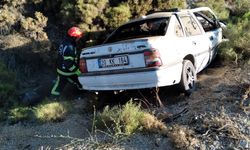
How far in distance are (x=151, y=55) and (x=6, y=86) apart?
3802mm

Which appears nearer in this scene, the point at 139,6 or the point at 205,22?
the point at 205,22

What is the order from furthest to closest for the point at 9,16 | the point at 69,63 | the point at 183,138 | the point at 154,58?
the point at 9,16 → the point at 69,63 → the point at 154,58 → the point at 183,138

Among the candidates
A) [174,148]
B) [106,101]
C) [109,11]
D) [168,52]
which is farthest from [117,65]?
[109,11]

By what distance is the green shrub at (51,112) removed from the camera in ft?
22.9

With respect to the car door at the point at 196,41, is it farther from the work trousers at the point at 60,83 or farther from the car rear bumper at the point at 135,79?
the work trousers at the point at 60,83

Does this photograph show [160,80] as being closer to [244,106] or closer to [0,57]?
[244,106]

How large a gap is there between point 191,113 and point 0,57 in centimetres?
560

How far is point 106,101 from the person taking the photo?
25.6ft

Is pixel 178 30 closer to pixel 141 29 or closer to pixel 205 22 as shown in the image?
pixel 141 29

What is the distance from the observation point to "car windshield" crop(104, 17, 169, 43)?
750cm

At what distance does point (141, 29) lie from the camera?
7.91 m

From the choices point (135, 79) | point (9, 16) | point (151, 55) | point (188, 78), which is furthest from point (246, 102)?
point (9, 16)

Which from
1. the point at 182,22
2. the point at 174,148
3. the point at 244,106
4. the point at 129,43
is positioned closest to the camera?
the point at 174,148

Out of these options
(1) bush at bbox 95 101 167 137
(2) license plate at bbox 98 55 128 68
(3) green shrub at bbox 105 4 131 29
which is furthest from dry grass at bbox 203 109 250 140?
(3) green shrub at bbox 105 4 131 29
